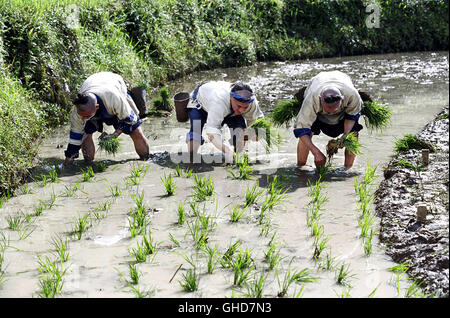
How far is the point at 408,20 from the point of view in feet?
48.5

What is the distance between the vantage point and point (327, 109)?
5.41m

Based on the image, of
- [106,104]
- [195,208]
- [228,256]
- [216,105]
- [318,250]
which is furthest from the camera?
[106,104]

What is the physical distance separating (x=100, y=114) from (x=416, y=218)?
3.40 meters

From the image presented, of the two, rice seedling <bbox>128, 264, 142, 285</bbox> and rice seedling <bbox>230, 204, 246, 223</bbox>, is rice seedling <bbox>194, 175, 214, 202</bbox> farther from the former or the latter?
rice seedling <bbox>128, 264, 142, 285</bbox>

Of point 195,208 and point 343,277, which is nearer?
point 343,277

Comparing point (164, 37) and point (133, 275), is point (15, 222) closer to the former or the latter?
point (133, 275)

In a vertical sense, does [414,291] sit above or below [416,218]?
below

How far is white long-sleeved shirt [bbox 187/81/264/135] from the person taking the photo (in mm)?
5887

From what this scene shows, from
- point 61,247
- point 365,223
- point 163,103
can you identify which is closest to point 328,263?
point 365,223

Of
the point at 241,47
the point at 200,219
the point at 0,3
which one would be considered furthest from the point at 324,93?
the point at 241,47

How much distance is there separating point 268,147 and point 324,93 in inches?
59.4

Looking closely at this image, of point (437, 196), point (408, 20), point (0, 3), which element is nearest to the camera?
point (437, 196)

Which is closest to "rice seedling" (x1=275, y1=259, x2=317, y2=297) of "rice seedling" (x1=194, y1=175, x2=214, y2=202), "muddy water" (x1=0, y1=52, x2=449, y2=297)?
"muddy water" (x1=0, y1=52, x2=449, y2=297)
